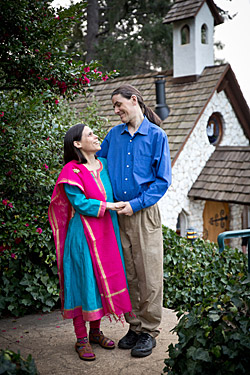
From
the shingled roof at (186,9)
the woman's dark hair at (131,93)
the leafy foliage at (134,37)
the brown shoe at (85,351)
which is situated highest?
the leafy foliage at (134,37)

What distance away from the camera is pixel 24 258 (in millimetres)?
Answer: 4754

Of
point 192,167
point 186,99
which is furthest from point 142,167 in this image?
point 186,99

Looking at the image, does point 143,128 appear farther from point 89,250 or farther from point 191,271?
point 191,271

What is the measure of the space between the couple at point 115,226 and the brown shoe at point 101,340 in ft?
0.03

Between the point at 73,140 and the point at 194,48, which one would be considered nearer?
the point at 73,140

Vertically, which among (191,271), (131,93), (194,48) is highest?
A: (194,48)

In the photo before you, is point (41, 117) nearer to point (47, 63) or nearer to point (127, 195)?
point (47, 63)

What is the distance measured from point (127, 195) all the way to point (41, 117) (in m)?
1.58

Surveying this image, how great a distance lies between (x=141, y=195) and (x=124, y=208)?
→ 0.51 ft

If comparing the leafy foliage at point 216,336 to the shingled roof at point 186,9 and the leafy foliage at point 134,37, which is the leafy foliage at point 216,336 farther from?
the leafy foliage at point 134,37

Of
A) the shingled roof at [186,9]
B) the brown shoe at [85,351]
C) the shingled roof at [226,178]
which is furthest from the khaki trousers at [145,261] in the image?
the shingled roof at [186,9]

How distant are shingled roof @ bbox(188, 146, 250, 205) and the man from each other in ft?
18.6

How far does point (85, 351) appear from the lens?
3283 mm

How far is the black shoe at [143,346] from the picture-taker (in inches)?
129
